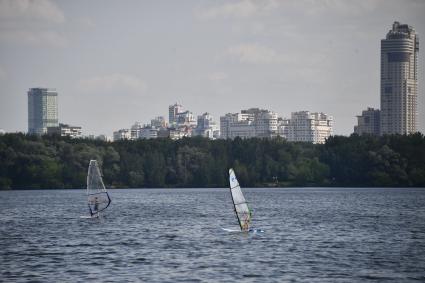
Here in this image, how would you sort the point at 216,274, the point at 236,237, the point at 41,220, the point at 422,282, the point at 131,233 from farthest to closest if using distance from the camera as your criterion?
the point at 41,220
the point at 131,233
the point at 236,237
the point at 216,274
the point at 422,282

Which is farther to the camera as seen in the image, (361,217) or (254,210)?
(254,210)

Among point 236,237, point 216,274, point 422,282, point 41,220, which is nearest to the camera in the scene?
point 422,282

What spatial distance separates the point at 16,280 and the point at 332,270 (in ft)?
69.2

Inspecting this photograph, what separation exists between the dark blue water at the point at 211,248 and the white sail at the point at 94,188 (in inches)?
83.3

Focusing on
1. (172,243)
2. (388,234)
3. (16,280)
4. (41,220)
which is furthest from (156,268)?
(41,220)

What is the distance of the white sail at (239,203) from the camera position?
3314 inches

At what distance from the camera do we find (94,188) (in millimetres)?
115312

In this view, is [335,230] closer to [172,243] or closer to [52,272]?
[172,243]

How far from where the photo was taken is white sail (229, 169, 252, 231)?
84.2m

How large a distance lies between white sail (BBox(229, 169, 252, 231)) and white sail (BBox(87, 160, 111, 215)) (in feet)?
82.0

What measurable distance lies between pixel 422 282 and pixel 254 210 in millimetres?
82478

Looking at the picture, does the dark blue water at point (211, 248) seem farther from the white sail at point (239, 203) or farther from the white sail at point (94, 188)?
the white sail at point (94, 188)

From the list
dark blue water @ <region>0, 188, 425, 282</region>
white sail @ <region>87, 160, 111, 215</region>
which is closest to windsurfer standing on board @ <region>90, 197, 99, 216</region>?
white sail @ <region>87, 160, 111, 215</region>

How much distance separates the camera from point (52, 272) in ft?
213
